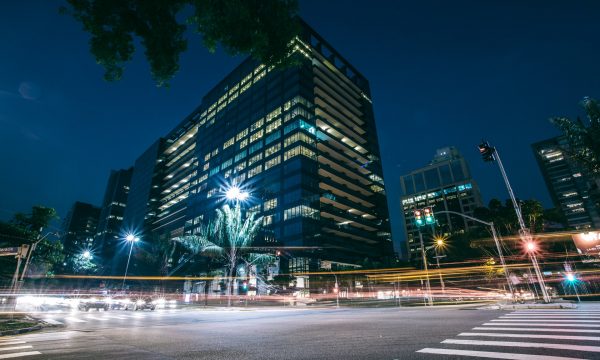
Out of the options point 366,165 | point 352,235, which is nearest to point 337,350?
point 352,235

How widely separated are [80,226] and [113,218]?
43165 mm

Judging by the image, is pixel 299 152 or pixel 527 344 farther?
pixel 299 152

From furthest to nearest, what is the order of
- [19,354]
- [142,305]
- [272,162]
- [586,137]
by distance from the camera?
[272,162] < [142,305] < [586,137] < [19,354]

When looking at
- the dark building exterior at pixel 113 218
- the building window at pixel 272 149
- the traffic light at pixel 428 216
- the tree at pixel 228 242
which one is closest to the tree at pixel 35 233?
the tree at pixel 228 242

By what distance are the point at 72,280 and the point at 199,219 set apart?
42.2 meters

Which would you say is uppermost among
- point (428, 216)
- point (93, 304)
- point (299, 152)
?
point (299, 152)

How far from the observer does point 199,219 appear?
9219cm

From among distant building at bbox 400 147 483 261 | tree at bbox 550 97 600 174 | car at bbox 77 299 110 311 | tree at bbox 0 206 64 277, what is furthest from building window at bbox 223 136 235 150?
distant building at bbox 400 147 483 261

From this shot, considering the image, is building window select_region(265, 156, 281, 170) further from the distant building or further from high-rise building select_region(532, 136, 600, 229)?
high-rise building select_region(532, 136, 600, 229)

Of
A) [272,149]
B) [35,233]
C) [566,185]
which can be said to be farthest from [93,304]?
[566,185]

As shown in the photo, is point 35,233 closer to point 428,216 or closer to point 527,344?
point 428,216

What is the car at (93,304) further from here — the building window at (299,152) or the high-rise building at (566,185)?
the high-rise building at (566,185)

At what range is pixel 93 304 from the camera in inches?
1163

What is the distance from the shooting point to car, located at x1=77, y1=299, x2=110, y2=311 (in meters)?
29.2
